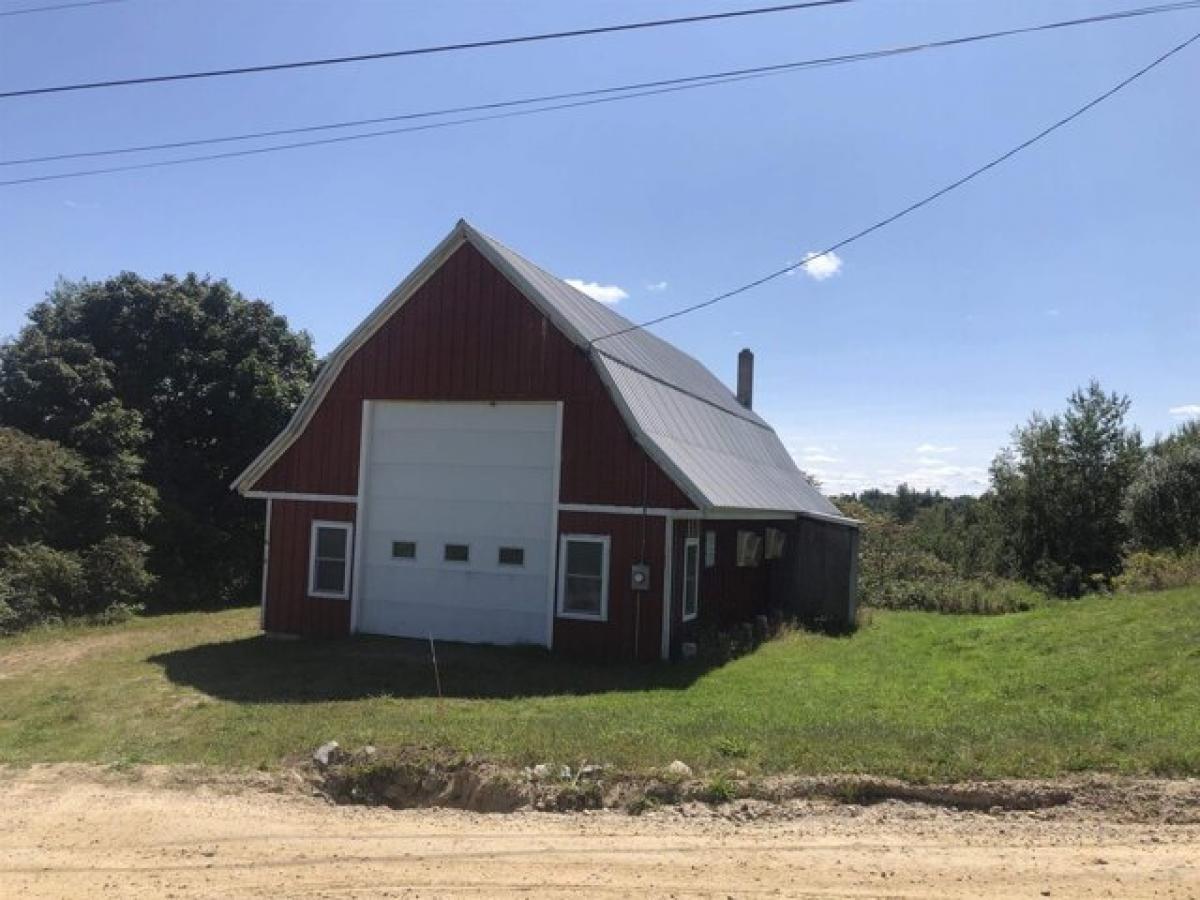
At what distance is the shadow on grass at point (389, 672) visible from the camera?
38.9 ft

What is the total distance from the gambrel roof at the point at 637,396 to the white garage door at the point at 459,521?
1342mm

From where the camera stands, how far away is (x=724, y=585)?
17688 millimetres

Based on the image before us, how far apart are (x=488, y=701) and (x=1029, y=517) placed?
3486cm

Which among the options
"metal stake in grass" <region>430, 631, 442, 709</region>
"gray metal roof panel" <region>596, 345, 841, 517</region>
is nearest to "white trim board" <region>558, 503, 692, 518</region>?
"gray metal roof panel" <region>596, 345, 841, 517</region>

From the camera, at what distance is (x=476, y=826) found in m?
6.62

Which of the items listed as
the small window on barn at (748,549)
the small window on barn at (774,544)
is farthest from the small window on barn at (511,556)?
the small window on barn at (774,544)

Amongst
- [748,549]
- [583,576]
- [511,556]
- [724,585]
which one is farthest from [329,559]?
[748,549]

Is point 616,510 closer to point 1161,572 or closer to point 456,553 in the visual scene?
point 456,553

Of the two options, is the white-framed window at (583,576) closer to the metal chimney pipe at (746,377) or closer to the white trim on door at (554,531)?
the white trim on door at (554,531)

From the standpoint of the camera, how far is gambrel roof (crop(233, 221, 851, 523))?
49.2ft

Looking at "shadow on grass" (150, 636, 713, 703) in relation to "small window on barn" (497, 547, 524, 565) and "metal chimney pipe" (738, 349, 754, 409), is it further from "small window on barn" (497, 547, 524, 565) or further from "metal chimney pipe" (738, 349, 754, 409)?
"metal chimney pipe" (738, 349, 754, 409)

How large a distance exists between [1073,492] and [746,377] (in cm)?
1772

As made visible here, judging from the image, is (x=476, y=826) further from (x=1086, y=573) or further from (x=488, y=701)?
(x=1086, y=573)

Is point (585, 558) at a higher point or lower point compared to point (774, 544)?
lower
